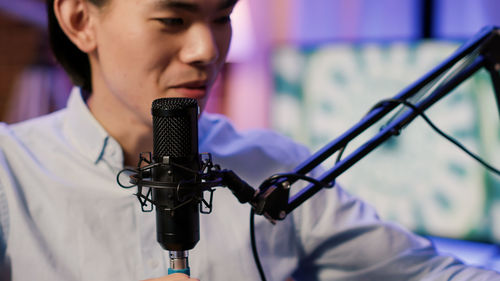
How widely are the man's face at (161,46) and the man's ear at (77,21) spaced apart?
0.06 meters

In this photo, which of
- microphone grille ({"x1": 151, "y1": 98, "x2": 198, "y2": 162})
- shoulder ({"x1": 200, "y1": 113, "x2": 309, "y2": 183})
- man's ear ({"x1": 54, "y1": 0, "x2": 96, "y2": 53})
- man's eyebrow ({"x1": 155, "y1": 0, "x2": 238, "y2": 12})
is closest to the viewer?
microphone grille ({"x1": 151, "y1": 98, "x2": 198, "y2": 162})

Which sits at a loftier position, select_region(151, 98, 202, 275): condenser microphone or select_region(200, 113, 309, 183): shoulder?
select_region(200, 113, 309, 183): shoulder

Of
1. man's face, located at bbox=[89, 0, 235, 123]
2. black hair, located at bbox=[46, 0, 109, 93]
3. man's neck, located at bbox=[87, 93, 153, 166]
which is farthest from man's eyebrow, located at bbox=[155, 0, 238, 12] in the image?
black hair, located at bbox=[46, 0, 109, 93]

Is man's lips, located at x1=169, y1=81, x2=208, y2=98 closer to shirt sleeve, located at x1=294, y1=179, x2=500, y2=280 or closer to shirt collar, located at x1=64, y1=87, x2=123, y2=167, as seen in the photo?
shirt collar, located at x1=64, y1=87, x2=123, y2=167

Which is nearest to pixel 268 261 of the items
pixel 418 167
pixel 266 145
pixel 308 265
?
pixel 308 265

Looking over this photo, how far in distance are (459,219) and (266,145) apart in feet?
2.57

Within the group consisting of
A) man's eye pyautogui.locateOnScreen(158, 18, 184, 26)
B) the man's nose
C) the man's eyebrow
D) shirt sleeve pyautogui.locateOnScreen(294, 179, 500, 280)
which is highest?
the man's eyebrow

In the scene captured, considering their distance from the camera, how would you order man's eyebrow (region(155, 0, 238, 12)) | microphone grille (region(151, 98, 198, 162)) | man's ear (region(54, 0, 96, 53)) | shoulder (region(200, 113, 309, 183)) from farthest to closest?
shoulder (region(200, 113, 309, 183)) → man's ear (region(54, 0, 96, 53)) → man's eyebrow (region(155, 0, 238, 12)) → microphone grille (region(151, 98, 198, 162))

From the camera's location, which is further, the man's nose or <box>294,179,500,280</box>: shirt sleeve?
<box>294,179,500,280</box>: shirt sleeve

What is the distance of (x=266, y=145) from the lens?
1215 mm

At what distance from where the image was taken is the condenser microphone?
1.88ft

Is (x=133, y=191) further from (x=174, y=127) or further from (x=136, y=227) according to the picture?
(x=174, y=127)

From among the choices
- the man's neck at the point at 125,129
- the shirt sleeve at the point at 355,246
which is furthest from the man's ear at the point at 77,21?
the shirt sleeve at the point at 355,246

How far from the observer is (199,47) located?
0.89 m
